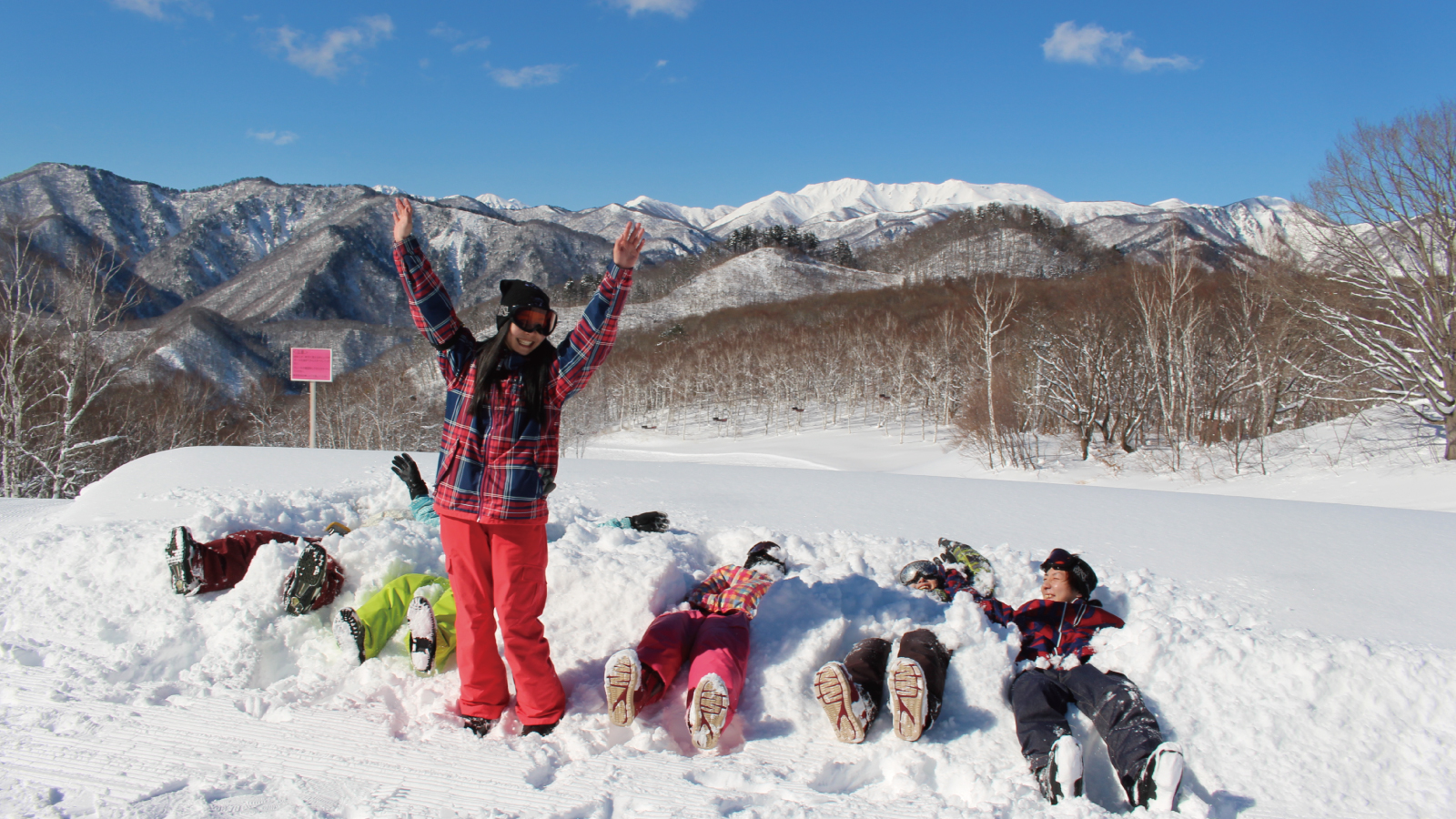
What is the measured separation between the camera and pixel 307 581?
2896 mm

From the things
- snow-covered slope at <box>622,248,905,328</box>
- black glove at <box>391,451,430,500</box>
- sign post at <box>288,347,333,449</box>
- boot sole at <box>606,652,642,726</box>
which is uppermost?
snow-covered slope at <box>622,248,905,328</box>

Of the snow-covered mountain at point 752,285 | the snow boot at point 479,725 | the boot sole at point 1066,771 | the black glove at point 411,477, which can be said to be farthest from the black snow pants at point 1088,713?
the snow-covered mountain at point 752,285

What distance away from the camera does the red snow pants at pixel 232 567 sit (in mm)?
2955

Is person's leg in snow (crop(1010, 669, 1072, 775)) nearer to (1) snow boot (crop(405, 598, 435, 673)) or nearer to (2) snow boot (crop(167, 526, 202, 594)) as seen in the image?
(1) snow boot (crop(405, 598, 435, 673))

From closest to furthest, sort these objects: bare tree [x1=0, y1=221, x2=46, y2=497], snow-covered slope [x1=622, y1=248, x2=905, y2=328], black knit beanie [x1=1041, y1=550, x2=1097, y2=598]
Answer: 1. black knit beanie [x1=1041, y1=550, x2=1097, y2=598]
2. bare tree [x1=0, y1=221, x2=46, y2=497]
3. snow-covered slope [x1=622, y1=248, x2=905, y2=328]

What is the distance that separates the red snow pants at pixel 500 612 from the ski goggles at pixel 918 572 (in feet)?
5.70

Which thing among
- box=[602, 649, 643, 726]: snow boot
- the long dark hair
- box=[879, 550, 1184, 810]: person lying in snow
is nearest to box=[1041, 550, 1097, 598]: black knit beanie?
box=[879, 550, 1184, 810]: person lying in snow

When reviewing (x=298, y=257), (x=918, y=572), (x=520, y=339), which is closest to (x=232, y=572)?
(x=520, y=339)

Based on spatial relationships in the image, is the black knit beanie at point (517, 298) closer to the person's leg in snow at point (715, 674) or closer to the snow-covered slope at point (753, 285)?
the person's leg in snow at point (715, 674)

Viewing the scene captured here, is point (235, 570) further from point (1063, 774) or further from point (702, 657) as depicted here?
point (1063, 774)

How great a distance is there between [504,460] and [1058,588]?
8.06ft

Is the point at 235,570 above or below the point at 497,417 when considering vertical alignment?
below

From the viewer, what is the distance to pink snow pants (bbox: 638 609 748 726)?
2.46m

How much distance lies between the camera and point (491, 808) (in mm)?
1910
